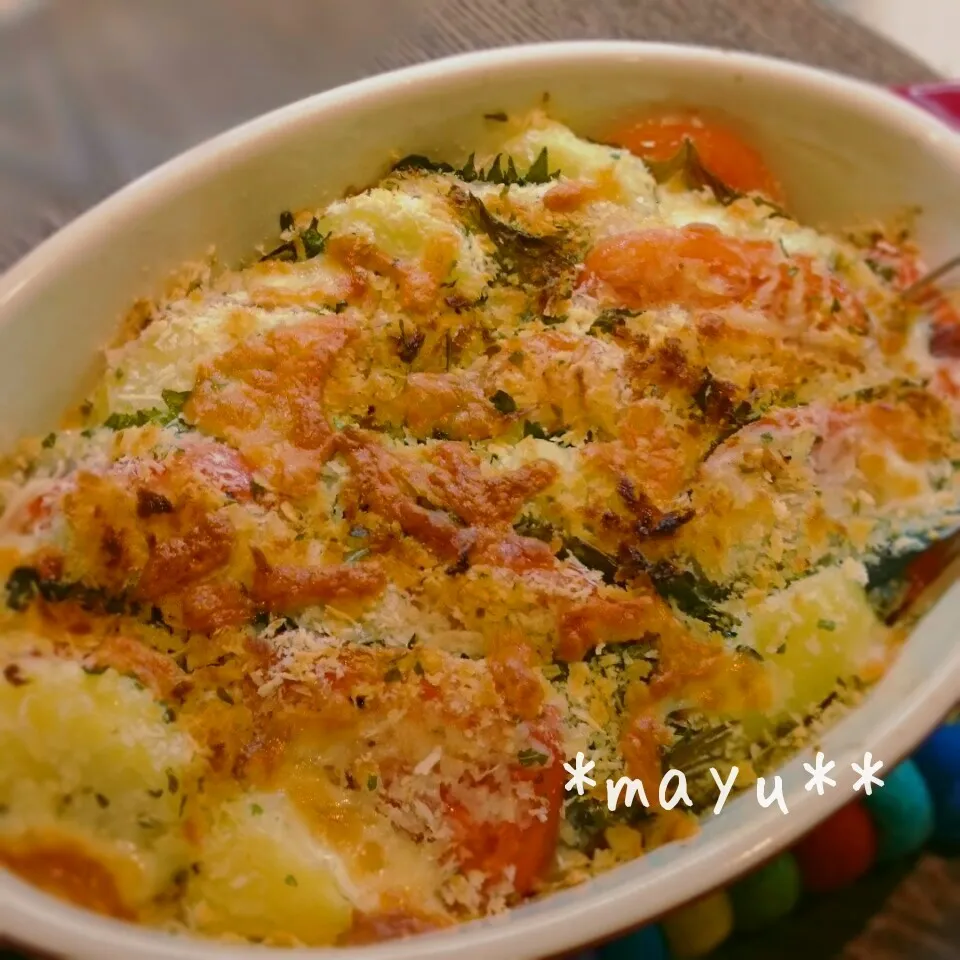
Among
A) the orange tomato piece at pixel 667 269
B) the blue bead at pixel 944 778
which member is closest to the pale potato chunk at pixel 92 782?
the orange tomato piece at pixel 667 269

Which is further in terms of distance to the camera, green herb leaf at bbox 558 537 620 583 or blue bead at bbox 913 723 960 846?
blue bead at bbox 913 723 960 846

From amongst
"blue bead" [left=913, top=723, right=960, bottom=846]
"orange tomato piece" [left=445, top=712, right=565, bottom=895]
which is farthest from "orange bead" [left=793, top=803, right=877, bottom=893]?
"orange tomato piece" [left=445, top=712, right=565, bottom=895]

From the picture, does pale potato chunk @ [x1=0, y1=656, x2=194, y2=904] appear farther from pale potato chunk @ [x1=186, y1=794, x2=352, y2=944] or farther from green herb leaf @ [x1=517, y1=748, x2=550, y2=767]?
green herb leaf @ [x1=517, y1=748, x2=550, y2=767]

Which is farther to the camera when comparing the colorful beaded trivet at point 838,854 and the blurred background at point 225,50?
the blurred background at point 225,50

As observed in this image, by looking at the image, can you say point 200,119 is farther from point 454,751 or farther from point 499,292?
point 454,751

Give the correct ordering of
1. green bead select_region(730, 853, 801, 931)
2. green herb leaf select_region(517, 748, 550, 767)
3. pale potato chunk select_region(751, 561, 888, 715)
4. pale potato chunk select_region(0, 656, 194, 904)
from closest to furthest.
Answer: pale potato chunk select_region(0, 656, 194, 904), green herb leaf select_region(517, 748, 550, 767), pale potato chunk select_region(751, 561, 888, 715), green bead select_region(730, 853, 801, 931)

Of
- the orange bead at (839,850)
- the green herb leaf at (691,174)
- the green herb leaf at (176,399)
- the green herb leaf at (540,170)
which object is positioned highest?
the green herb leaf at (691,174)

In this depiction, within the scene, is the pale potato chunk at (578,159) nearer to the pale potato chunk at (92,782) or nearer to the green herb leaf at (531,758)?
the green herb leaf at (531,758)

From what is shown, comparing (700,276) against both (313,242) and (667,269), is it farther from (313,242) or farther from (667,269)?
(313,242)
